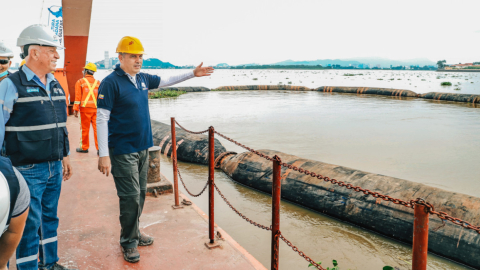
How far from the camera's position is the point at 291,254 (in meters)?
4.48

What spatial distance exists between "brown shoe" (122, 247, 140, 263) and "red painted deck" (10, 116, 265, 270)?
0.04m

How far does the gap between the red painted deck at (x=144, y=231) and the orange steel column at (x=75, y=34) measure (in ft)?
16.5

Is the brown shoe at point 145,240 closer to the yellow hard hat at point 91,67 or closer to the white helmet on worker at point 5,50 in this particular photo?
the white helmet on worker at point 5,50

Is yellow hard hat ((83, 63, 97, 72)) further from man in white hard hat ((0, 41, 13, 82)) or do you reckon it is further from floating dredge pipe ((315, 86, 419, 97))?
floating dredge pipe ((315, 86, 419, 97))

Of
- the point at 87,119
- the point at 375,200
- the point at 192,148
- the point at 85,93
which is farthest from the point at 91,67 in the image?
the point at 375,200

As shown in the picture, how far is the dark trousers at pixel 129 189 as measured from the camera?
3.11 m

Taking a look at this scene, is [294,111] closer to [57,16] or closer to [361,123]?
[361,123]

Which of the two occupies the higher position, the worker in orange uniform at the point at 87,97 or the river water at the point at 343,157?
the worker in orange uniform at the point at 87,97

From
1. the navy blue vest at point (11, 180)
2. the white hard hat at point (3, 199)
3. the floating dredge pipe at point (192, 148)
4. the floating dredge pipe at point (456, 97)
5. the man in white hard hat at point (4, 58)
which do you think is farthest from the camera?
the floating dredge pipe at point (456, 97)

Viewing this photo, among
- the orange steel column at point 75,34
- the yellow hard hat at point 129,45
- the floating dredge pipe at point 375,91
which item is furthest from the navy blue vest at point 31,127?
the floating dredge pipe at point 375,91

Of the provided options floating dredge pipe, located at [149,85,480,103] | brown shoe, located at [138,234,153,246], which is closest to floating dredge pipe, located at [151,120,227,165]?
brown shoe, located at [138,234,153,246]

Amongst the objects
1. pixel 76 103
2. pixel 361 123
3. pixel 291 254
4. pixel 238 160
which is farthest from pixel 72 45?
pixel 361 123

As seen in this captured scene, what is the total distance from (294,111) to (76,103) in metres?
14.9

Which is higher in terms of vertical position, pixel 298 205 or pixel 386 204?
pixel 386 204
